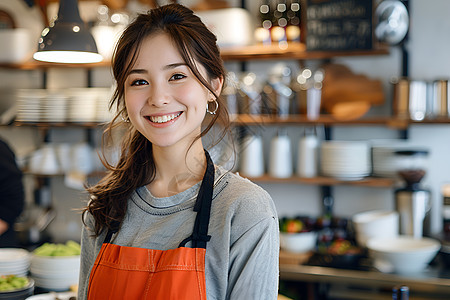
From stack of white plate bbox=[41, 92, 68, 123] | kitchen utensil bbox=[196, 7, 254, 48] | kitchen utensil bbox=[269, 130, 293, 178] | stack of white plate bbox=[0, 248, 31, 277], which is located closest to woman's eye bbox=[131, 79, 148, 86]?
stack of white plate bbox=[0, 248, 31, 277]

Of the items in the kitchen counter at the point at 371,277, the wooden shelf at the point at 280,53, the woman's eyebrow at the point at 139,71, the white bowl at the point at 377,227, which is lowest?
the kitchen counter at the point at 371,277

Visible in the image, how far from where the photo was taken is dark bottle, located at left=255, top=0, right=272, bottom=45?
3537 mm

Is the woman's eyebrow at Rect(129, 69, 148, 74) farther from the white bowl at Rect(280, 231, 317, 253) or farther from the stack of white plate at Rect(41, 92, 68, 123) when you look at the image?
the stack of white plate at Rect(41, 92, 68, 123)

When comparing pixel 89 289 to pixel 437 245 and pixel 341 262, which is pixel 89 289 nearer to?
pixel 341 262

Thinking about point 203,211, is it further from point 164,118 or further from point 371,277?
point 371,277

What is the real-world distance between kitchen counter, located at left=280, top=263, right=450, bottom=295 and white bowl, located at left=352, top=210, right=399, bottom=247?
0.30 m

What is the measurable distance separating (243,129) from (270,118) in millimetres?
232

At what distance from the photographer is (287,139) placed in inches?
141

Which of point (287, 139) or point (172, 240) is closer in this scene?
point (172, 240)

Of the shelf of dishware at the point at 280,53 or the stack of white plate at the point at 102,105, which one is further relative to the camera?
the stack of white plate at the point at 102,105

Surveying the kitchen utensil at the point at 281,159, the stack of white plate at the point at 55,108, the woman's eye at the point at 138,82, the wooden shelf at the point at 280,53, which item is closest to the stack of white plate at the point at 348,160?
the kitchen utensil at the point at 281,159

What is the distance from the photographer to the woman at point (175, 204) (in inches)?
47.3

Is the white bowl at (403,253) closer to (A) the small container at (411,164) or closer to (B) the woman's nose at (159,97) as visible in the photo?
(A) the small container at (411,164)

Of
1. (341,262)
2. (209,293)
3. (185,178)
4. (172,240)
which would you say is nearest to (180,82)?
(185,178)
